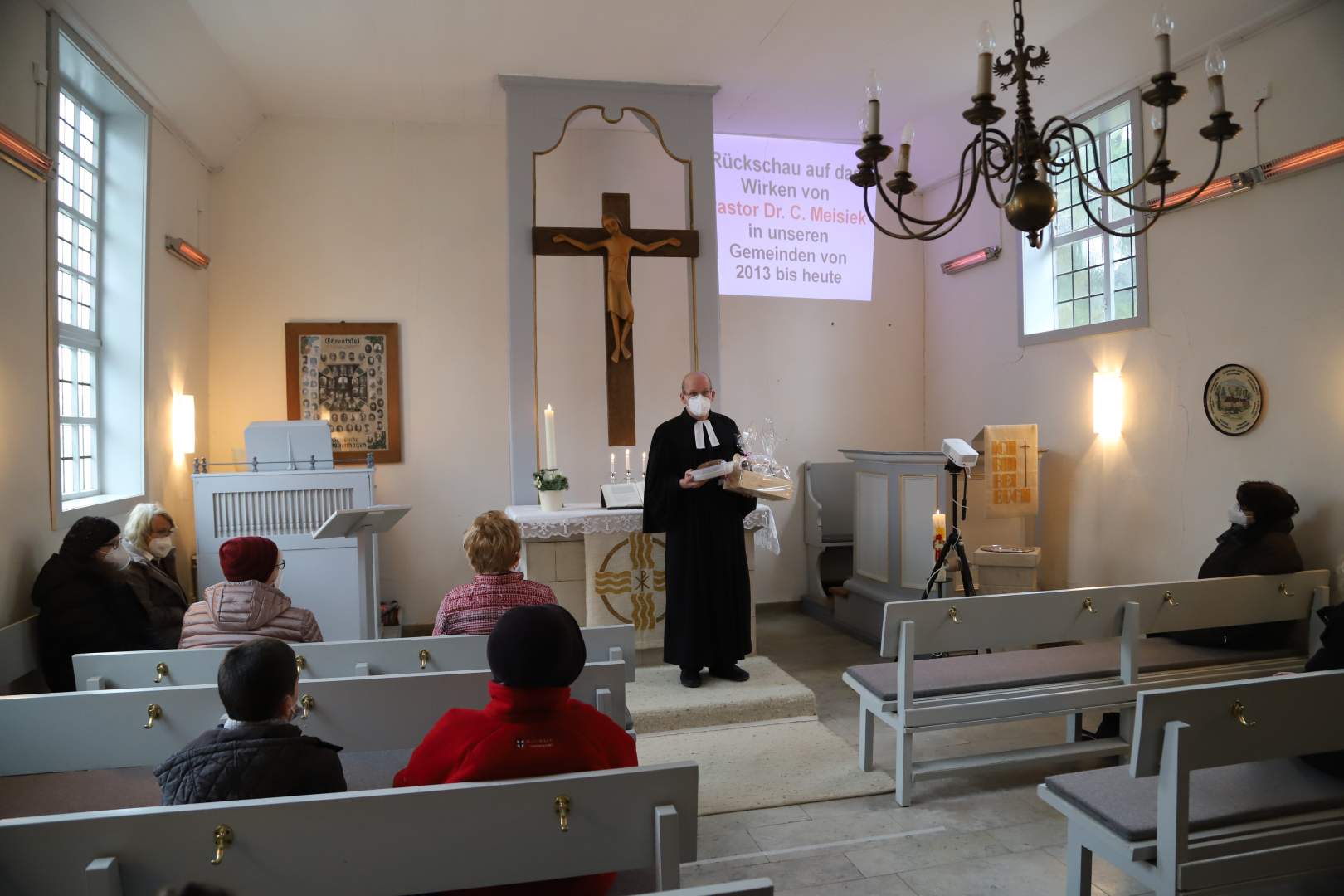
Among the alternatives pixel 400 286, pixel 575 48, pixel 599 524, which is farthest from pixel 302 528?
pixel 575 48

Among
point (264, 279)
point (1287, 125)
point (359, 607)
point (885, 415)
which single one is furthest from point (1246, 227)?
point (264, 279)

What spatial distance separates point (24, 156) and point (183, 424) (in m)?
2.14

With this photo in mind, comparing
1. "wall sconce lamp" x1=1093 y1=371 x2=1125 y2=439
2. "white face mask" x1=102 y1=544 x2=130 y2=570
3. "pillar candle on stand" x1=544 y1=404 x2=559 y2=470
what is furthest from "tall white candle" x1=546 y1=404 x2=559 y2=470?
"wall sconce lamp" x1=1093 y1=371 x2=1125 y2=439

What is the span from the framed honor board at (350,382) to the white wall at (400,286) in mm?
75

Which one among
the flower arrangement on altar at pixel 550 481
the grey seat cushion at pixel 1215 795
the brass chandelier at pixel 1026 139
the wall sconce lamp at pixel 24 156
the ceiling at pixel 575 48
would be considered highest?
the ceiling at pixel 575 48

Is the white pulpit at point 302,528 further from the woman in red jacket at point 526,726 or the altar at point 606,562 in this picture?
Answer: the woman in red jacket at point 526,726

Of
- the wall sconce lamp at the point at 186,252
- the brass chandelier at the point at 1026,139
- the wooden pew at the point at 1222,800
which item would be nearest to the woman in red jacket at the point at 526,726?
the wooden pew at the point at 1222,800

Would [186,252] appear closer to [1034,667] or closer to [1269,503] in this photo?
[1034,667]

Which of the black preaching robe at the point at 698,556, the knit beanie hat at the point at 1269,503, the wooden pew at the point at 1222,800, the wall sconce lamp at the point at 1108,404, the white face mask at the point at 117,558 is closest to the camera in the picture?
the wooden pew at the point at 1222,800

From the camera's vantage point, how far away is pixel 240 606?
8.70 ft

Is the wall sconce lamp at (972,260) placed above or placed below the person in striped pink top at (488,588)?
above

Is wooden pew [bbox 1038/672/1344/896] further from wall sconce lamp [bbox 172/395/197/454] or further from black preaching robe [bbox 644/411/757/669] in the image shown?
wall sconce lamp [bbox 172/395/197/454]

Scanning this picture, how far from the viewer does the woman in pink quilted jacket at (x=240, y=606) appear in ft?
8.68

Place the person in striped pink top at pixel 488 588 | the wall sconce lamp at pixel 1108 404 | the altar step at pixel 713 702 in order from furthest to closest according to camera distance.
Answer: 1. the wall sconce lamp at pixel 1108 404
2. the altar step at pixel 713 702
3. the person in striped pink top at pixel 488 588
